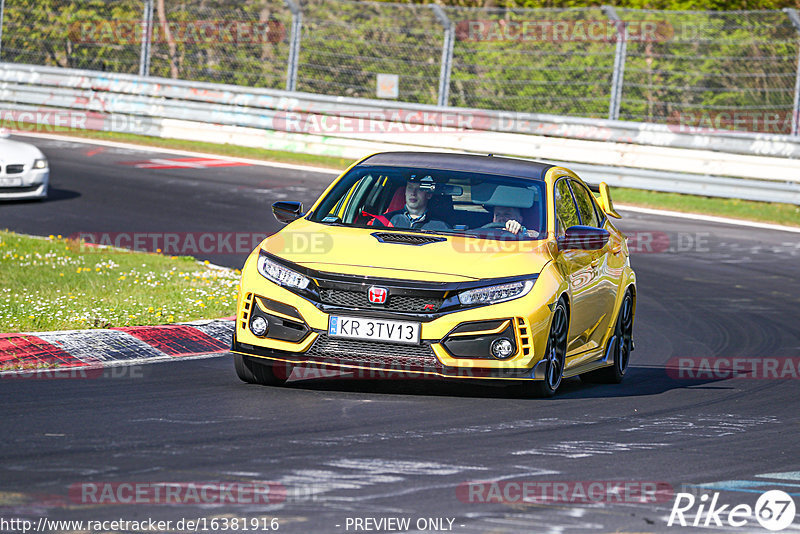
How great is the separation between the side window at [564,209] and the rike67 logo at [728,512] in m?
3.38

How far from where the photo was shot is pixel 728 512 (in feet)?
19.7

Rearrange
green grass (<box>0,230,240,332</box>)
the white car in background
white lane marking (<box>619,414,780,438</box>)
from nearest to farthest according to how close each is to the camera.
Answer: white lane marking (<box>619,414,780,438</box>), green grass (<box>0,230,240,332</box>), the white car in background

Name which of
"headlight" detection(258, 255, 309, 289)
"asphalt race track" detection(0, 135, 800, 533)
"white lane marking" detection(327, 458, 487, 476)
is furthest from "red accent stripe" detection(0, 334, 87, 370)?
"white lane marking" detection(327, 458, 487, 476)

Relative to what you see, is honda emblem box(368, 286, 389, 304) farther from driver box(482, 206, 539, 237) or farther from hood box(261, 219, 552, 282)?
driver box(482, 206, 539, 237)

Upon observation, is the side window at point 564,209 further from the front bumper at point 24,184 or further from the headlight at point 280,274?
the front bumper at point 24,184

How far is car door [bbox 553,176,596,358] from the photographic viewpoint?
9133 millimetres

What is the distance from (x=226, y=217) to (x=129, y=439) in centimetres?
1144

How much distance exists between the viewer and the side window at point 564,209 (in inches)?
375

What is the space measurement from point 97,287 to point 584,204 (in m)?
4.55

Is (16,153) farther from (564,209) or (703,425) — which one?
(703,425)

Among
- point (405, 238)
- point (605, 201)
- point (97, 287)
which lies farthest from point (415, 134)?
point (405, 238)

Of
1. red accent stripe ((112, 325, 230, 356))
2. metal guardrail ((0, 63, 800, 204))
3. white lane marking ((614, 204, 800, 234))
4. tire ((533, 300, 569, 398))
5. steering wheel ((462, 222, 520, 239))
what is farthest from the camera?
metal guardrail ((0, 63, 800, 204))

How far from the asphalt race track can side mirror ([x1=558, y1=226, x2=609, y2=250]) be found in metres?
1.00

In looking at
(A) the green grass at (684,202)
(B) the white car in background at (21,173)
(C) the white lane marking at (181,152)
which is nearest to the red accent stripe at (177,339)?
Answer: (B) the white car in background at (21,173)
